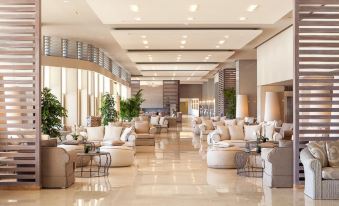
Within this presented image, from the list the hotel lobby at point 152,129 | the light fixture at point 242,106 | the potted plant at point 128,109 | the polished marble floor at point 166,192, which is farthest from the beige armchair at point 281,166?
the potted plant at point 128,109

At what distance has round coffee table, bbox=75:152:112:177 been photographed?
10391 millimetres

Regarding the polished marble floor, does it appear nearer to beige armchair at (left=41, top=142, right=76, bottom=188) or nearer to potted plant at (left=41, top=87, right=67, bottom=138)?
beige armchair at (left=41, top=142, right=76, bottom=188)

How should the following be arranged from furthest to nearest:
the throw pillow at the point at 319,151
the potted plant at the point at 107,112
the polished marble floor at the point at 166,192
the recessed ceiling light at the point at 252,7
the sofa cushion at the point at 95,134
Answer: the potted plant at the point at 107,112 → the sofa cushion at the point at 95,134 → the recessed ceiling light at the point at 252,7 → the throw pillow at the point at 319,151 → the polished marble floor at the point at 166,192

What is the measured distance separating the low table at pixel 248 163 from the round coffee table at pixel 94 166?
284 centimetres

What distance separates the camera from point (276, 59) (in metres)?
17.8

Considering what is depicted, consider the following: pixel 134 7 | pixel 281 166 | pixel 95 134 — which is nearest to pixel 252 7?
pixel 134 7

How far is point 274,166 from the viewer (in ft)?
28.7

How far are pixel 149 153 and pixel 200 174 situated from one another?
15.5 ft

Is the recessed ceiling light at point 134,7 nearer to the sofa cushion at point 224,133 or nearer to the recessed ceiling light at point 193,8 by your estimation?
the recessed ceiling light at point 193,8

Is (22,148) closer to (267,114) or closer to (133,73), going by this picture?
(267,114)

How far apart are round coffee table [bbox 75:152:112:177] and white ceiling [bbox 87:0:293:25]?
3.21 meters

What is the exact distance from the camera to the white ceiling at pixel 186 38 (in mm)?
14664

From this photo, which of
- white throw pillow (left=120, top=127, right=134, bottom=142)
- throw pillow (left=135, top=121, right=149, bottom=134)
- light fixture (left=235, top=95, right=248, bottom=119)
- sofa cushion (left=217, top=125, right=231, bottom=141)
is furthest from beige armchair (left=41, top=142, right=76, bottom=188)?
light fixture (left=235, top=95, right=248, bottom=119)

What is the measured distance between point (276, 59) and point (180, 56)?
454cm
